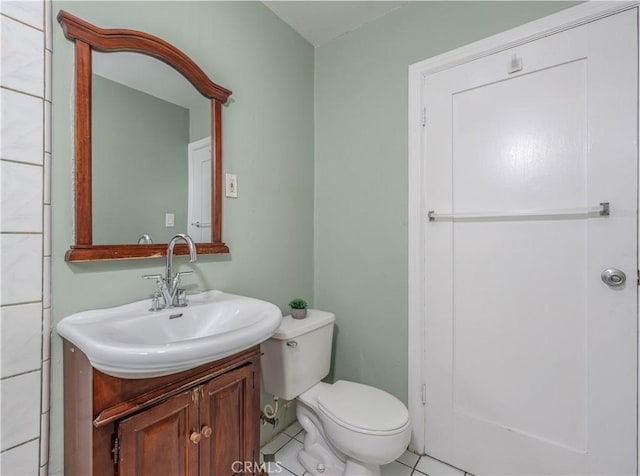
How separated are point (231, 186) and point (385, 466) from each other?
153 centimetres

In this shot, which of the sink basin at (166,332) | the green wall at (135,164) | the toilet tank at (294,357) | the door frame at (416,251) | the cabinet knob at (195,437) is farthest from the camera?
the door frame at (416,251)

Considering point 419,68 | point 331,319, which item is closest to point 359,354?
point 331,319

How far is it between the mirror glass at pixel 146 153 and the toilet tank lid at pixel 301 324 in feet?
1.75

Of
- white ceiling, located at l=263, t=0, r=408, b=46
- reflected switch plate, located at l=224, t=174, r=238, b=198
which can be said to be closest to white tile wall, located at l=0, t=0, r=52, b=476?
reflected switch plate, located at l=224, t=174, r=238, b=198

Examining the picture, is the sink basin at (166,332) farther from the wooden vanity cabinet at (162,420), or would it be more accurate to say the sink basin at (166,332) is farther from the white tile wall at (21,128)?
the white tile wall at (21,128)

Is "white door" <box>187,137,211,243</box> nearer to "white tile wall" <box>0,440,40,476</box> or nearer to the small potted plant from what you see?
the small potted plant

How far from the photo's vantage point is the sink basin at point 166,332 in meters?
0.68

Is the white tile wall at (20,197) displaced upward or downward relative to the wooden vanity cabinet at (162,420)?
upward

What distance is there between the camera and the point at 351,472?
4.21 feet

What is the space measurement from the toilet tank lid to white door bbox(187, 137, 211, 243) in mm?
531

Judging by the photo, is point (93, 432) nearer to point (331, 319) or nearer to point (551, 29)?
point (331, 319)

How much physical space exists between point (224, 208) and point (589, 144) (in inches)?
59.7

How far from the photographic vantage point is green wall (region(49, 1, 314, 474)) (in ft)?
3.08

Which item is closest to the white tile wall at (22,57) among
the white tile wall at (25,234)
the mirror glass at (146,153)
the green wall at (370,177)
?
the white tile wall at (25,234)
